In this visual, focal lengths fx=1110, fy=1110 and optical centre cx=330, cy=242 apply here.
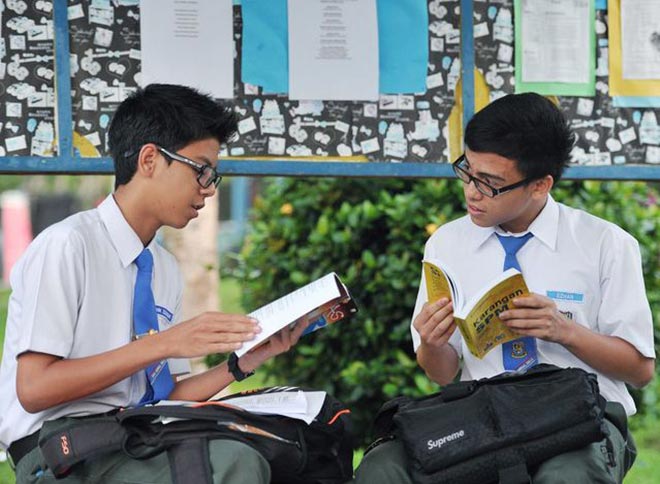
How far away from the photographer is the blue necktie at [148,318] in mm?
3359

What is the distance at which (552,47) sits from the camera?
171 inches

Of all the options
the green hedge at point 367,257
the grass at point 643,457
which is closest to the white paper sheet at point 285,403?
the green hedge at point 367,257

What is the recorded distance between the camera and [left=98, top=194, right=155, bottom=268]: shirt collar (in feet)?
11.0

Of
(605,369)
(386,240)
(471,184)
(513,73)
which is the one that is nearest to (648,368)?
(605,369)

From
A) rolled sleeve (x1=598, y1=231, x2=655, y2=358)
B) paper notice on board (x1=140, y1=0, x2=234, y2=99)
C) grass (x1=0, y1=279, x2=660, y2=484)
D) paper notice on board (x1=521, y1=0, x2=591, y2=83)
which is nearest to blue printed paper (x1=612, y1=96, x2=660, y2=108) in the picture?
paper notice on board (x1=521, y1=0, x2=591, y2=83)

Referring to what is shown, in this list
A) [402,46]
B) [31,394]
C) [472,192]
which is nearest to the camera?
[31,394]

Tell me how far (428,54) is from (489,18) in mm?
280

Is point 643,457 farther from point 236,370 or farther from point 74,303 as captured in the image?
point 74,303

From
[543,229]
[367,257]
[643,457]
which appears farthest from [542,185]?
[643,457]

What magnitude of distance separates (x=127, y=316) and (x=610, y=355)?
1.49m

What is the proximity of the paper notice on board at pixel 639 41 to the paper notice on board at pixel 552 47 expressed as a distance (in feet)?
0.50

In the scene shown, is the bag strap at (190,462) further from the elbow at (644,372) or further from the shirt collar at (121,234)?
the elbow at (644,372)

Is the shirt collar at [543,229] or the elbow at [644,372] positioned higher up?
the shirt collar at [543,229]

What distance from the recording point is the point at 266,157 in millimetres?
4227
